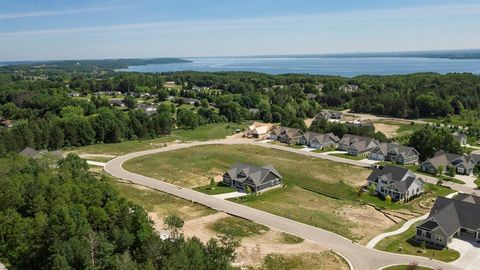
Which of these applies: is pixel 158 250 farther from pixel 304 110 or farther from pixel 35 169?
pixel 304 110

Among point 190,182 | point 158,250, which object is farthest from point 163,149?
point 158,250

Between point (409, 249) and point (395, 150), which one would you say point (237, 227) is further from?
point (395, 150)

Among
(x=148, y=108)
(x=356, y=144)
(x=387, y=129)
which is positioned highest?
(x=356, y=144)

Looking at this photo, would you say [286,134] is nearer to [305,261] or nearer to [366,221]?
[366,221]

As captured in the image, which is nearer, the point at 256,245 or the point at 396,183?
the point at 256,245

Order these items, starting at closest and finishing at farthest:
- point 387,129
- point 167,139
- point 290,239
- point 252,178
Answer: point 290,239 < point 252,178 < point 167,139 < point 387,129

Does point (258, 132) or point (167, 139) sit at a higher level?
point (258, 132)

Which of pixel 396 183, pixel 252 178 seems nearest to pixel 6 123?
pixel 252 178

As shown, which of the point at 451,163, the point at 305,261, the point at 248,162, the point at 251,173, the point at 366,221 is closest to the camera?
the point at 305,261
